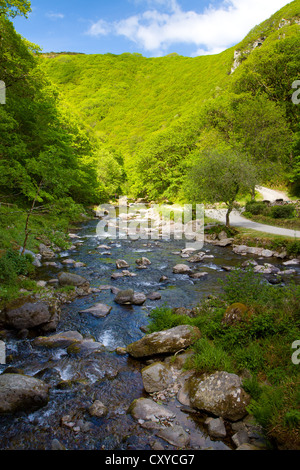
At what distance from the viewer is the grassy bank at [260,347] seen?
427 cm

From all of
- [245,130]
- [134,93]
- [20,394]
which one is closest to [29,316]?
[20,394]

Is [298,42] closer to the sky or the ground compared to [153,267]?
closer to the sky

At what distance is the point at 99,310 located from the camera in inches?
401

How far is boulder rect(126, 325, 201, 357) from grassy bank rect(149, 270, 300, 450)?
0.35 meters

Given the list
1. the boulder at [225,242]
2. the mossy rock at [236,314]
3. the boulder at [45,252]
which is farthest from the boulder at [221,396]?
the boulder at [225,242]

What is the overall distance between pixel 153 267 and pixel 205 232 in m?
10.5

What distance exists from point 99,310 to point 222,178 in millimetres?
16688

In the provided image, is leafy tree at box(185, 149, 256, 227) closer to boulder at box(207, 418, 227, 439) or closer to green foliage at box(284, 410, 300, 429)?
boulder at box(207, 418, 227, 439)

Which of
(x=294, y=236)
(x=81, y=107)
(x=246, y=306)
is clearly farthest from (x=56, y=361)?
(x=81, y=107)

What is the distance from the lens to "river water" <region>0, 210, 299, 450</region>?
4.71 m

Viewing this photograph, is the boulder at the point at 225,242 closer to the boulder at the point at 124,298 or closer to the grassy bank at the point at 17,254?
the boulder at the point at 124,298

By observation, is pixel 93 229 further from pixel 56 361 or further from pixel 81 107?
pixel 81 107

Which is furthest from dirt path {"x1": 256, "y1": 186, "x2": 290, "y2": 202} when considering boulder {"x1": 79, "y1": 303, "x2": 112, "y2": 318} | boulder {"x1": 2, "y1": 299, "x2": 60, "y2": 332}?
boulder {"x1": 2, "y1": 299, "x2": 60, "y2": 332}

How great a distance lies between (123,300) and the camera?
11.1 metres
